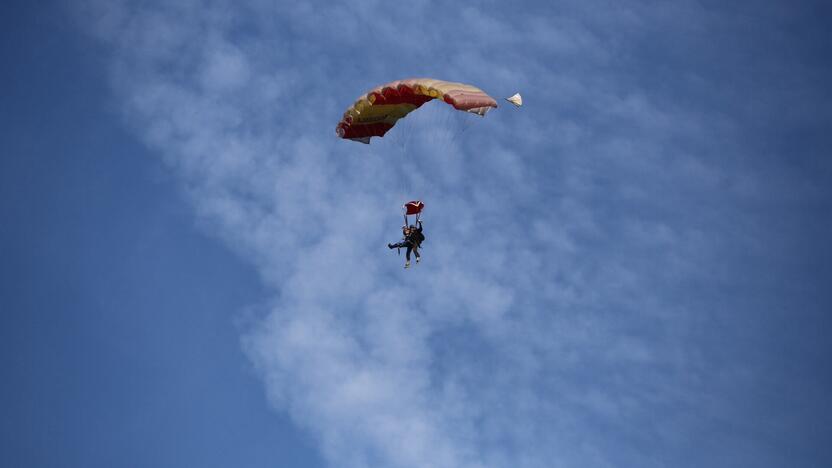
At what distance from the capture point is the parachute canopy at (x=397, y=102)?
35156mm

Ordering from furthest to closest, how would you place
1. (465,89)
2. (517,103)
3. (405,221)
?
(405,221)
(465,89)
(517,103)

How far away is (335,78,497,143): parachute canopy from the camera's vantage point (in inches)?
1384

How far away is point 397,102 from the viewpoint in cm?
3934

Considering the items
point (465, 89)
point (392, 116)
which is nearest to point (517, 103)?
point (465, 89)

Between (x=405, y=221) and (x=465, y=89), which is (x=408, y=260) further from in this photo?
(x=465, y=89)

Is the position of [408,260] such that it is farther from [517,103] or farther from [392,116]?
[517,103]

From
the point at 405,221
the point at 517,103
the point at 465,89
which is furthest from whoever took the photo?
the point at 405,221

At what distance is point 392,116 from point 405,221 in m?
4.80

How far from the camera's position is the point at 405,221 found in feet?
132

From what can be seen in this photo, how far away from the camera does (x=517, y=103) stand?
110 ft

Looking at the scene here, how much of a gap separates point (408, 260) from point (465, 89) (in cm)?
846

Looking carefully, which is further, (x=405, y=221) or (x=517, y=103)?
(x=405, y=221)

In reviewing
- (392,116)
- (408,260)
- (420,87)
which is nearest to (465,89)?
A: (420,87)

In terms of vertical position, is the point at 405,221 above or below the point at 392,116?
below
